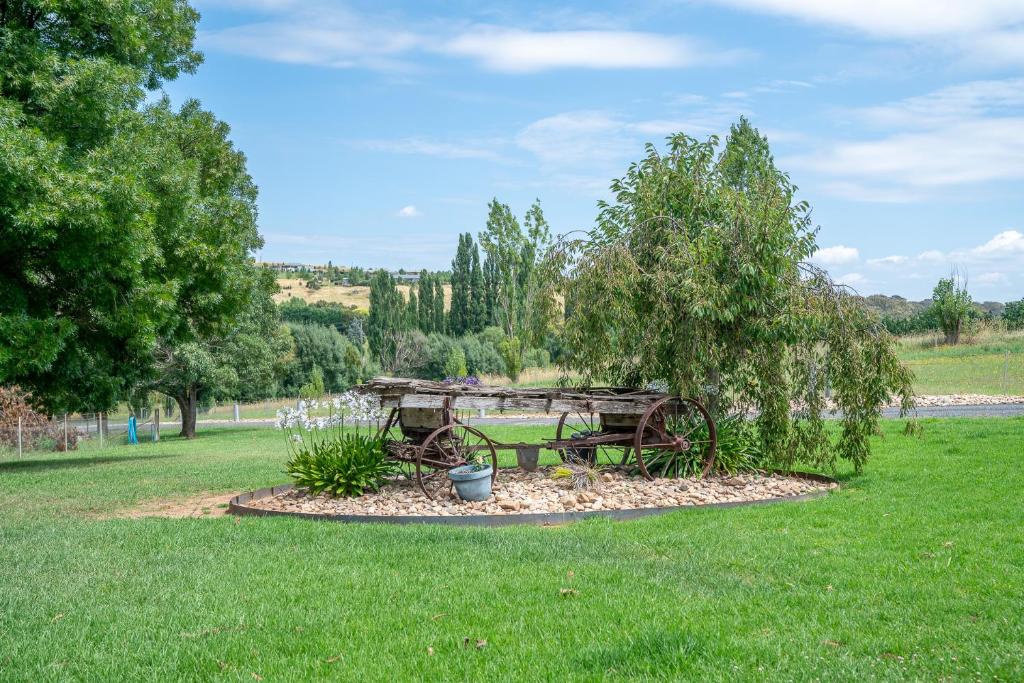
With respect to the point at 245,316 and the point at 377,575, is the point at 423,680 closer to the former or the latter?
the point at 377,575

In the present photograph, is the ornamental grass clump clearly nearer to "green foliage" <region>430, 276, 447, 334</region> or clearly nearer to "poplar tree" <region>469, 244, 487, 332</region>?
"poplar tree" <region>469, 244, 487, 332</region>

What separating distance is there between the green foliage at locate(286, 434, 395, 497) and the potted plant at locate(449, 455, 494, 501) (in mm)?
1262

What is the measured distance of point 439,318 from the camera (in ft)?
207

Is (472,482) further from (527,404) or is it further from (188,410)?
(188,410)

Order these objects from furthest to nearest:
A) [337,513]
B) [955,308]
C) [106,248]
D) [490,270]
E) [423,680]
Answer: 1. [490,270]
2. [955,308]
3. [106,248]
4. [337,513]
5. [423,680]

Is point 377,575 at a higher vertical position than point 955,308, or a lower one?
lower

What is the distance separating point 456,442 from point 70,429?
2172 cm

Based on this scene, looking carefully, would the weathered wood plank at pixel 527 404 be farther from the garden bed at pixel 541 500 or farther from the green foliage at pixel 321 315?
the green foliage at pixel 321 315

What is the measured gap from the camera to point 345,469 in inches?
416

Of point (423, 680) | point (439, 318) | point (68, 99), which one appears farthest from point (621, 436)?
point (439, 318)

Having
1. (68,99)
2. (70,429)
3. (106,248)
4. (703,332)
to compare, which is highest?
(68,99)

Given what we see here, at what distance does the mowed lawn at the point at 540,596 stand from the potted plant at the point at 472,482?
4.05 ft

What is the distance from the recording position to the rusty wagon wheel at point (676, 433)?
1090 centimetres

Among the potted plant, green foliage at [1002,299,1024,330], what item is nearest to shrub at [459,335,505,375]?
green foliage at [1002,299,1024,330]
